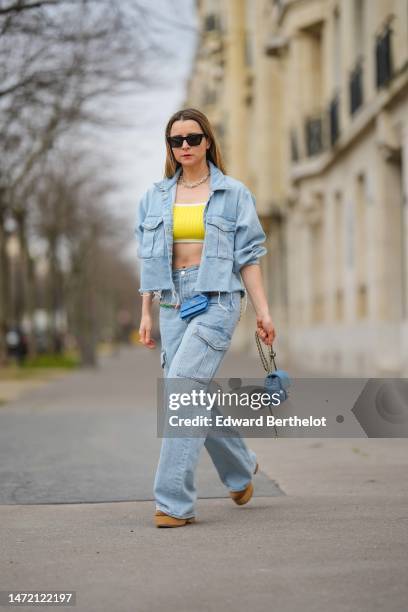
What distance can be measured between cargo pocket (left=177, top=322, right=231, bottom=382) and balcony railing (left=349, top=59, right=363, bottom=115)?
18.7 meters

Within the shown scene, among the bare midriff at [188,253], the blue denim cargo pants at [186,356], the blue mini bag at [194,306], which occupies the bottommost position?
the blue denim cargo pants at [186,356]

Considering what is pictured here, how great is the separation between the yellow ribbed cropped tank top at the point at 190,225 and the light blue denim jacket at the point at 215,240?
0.12 ft

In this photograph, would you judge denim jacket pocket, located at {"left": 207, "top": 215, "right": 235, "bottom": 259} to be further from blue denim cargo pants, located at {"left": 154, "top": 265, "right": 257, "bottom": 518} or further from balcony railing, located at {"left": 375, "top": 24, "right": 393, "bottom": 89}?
balcony railing, located at {"left": 375, "top": 24, "right": 393, "bottom": 89}

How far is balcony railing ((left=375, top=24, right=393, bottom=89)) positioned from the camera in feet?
68.6

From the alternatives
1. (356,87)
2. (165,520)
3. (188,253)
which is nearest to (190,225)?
(188,253)

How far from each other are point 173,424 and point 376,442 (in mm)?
4636

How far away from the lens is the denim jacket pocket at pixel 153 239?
6102mm

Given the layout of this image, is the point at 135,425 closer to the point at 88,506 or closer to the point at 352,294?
the point at 88,506

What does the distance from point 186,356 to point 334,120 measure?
22130 mm

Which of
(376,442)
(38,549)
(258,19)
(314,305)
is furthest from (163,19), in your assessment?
(258,19)

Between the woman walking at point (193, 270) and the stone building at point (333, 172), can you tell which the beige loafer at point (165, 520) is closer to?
the woman walking at point (193, 270)

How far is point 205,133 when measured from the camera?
622cm

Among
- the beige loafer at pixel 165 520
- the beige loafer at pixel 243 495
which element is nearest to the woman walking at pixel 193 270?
the beige loafer at pixel 165 520

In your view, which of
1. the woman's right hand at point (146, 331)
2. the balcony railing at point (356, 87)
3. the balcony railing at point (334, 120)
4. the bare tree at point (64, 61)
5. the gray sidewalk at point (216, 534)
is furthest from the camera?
the balcony railing at point (334, 120)
